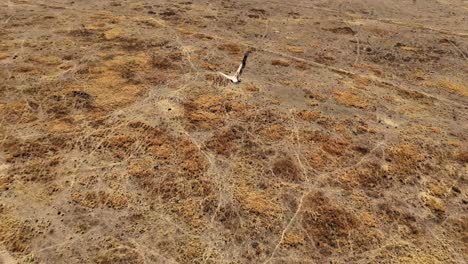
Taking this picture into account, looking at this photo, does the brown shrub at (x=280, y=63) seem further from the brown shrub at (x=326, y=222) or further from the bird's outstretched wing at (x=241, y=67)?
the brown shrub at (x=326, y=222)

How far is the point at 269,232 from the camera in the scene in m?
14.3

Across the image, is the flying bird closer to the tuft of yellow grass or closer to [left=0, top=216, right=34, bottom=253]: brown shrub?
the tuft of yellow grass

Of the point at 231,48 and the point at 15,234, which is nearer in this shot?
the point at 15,234

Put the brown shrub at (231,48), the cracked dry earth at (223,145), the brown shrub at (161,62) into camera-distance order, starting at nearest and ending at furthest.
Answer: the cracked dry earth at (223,145), the brown shrub at (161,62), the brown shrub at (231,48)

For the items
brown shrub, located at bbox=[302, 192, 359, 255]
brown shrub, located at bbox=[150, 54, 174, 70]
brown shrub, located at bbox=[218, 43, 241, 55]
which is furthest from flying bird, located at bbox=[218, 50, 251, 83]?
brown shrub, located at bbox=[302, 192, 359, 255]

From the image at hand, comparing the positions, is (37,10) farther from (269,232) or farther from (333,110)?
(269,232)

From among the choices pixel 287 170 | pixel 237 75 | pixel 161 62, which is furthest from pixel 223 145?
pixel 161 62

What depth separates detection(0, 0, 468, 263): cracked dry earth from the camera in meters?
13.9

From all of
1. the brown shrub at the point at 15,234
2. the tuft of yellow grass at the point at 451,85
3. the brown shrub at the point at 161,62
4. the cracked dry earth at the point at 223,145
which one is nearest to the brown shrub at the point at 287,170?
the cracked dry earth at the point at 223,145

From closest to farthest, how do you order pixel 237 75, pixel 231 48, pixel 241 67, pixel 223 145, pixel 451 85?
pixel 223 145 < pixel 237 75 < pixel 451 85 < pixel 241 67 < pixel 231 48

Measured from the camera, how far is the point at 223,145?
18.3m

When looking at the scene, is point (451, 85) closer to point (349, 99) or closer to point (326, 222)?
point (349, 99)

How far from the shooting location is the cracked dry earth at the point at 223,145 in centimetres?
1392

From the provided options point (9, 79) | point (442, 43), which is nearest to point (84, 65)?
point (9, 79)
